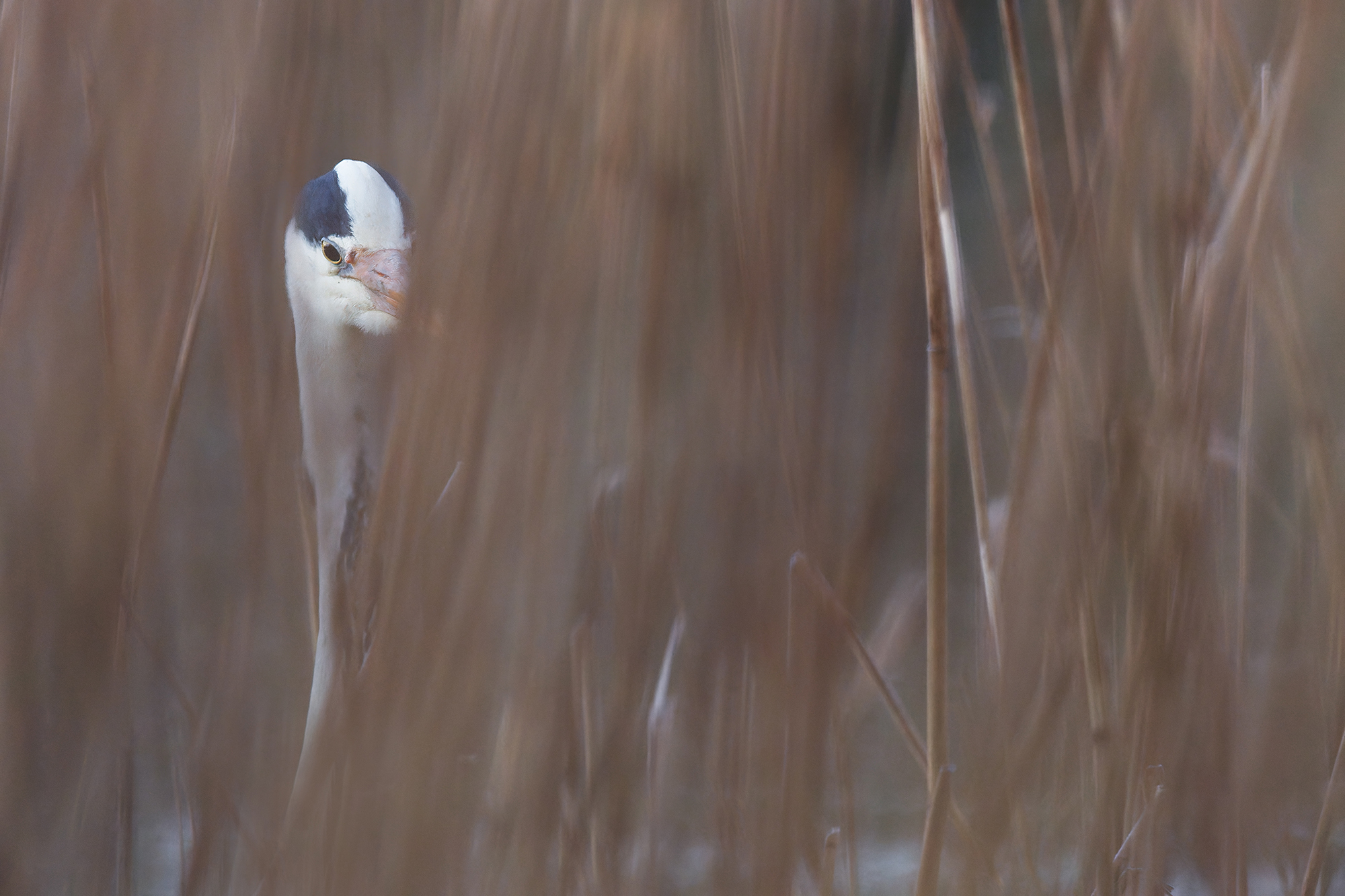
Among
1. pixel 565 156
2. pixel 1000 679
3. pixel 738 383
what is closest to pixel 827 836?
pixel 1000 679

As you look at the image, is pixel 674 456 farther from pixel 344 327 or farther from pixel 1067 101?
pixel 344 327

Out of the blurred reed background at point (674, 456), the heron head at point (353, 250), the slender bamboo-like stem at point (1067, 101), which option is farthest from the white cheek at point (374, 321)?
the slender bamboo-like stem at point (1067, 101)

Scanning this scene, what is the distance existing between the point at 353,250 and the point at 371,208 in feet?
0.13

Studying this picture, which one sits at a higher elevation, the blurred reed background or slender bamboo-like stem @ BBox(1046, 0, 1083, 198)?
slender bamboo-like stem @ BBox(1046, 0, 1083, 198)

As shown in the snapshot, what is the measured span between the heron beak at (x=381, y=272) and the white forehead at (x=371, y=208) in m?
0.01

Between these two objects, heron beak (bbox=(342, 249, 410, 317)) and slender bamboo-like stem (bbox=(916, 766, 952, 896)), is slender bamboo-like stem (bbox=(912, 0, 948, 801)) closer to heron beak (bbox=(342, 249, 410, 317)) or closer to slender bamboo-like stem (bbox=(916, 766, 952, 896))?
slender bamboo-like stem (bbox=(916, 766, 952, 896))

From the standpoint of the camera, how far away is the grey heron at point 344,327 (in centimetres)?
77

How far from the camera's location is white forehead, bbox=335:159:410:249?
861 mm

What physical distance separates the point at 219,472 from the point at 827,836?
1.49m

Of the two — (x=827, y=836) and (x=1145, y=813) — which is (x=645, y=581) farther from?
(x=1145, y=813)

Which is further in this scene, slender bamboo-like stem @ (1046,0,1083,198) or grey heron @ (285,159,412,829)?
grey heron @ (285,159,412,829)

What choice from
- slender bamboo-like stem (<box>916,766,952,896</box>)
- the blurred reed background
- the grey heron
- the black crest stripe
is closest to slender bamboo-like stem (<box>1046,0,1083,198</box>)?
the blurred reed background

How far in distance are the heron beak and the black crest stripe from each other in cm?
3

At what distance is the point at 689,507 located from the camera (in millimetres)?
526
